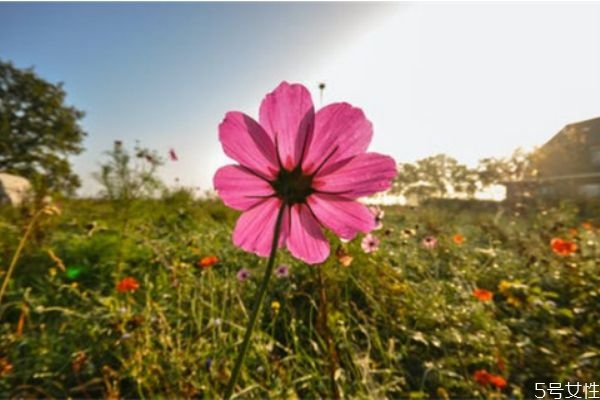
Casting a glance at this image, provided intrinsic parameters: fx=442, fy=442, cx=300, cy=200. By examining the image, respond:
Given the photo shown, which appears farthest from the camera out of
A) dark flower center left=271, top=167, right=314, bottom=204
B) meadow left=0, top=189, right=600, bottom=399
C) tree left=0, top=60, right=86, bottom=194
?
tree left=0, top=60, right=86, bottom=194

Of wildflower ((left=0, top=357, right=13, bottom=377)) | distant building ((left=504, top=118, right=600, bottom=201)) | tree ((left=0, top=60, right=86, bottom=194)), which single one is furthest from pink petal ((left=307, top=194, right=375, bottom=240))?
tree ((left=0, top=60, right=86, bottom=194))

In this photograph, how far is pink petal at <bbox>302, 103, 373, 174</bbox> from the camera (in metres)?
0.40

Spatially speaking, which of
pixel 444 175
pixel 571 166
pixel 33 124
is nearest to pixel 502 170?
pixel 444 175

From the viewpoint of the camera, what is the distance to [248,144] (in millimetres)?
395

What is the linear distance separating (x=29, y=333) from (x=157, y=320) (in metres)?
0.66

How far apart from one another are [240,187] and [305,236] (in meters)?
Answer: 0.07

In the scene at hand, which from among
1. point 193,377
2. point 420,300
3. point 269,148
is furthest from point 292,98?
point 420,300

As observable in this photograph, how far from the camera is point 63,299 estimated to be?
236 cm

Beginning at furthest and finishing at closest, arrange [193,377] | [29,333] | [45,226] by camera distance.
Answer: [45,226], [29,333], [193,377]

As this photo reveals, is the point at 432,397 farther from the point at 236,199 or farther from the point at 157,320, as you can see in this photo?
the point at 236,199

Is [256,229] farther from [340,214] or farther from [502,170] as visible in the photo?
[502,170]

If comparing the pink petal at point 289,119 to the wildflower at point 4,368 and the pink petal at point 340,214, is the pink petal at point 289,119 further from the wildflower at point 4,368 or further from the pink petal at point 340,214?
the wildflower at point 4,368

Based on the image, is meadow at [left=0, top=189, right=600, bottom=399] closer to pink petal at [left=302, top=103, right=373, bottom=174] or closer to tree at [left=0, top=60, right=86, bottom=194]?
pink petal at [left=302, top=103, right=373, bottom=174]

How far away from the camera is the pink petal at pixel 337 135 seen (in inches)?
15.7
